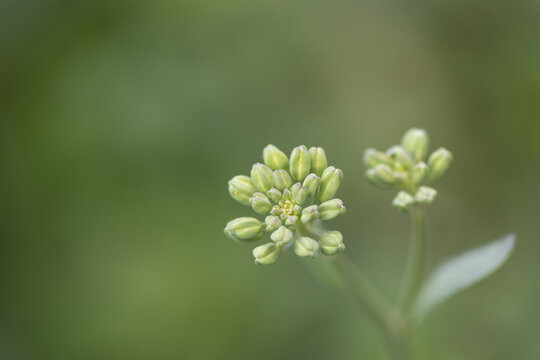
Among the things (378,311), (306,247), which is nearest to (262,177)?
(306,247)

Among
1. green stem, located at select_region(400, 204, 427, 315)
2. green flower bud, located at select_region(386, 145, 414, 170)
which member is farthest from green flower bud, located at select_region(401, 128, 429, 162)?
green stem, located at select_region(400, 204, 427, 315)

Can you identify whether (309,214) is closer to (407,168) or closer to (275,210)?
(275,210)

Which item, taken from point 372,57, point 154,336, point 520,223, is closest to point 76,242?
point 154,336

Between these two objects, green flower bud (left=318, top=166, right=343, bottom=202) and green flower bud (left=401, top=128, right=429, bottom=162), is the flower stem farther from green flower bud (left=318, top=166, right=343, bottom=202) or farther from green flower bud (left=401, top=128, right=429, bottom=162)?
green flower bud (left=401, top=128, right=429, bottom=162)

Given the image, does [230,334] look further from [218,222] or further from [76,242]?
[76,242]

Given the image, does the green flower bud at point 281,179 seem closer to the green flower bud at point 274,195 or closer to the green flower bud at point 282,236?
the green flower bud at point 274,195

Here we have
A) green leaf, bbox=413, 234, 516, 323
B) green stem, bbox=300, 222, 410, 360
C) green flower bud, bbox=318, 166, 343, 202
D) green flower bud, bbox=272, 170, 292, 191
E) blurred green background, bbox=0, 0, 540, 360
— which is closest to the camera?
green flower bud, bbox=318, 166, 343, 202
